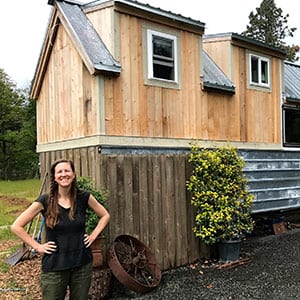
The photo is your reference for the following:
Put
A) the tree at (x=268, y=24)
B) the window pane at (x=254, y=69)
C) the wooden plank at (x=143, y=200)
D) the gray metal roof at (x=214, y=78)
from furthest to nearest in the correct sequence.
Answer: the tree at (x=268, y=24), the window pane at (x=254, y=69), the gray metal roof at (x=214, y=78), the wooden plank at (x=143, y=200)

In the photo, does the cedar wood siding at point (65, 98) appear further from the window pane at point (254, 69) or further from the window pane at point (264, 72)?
the window pane at point (264, 72)

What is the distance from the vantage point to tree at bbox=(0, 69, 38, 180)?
3525cm

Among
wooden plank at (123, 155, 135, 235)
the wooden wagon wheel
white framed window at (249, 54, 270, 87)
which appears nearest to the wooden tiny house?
wooden plank at (123, 155, 135, 235)

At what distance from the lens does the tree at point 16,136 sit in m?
35.2

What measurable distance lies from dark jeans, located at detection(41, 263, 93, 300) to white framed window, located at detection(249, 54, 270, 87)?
655 centimetres

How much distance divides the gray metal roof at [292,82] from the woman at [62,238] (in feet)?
24.4

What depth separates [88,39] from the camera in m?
6.93

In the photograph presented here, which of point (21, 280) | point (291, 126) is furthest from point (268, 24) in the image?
point (21, 280)

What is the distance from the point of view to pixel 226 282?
6383 millimetres

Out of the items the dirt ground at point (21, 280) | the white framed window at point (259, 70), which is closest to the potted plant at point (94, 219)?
the dirt ground at point (21, 280)

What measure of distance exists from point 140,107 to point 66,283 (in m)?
3.89

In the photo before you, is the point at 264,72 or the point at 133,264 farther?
the point at 264,72

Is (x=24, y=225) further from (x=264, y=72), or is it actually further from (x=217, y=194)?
(x=264, y=72)

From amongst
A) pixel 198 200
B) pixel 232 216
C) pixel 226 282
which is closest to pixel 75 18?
pixel 198 200
